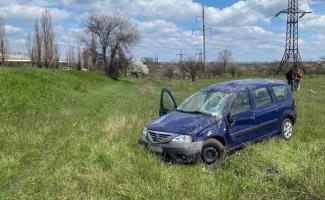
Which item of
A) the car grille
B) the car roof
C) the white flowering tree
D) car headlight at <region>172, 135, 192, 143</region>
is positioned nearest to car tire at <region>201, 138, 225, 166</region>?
car headlight at <region>172, 135, 192, 143</region>

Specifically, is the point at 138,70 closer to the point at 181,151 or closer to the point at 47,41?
the point at 47,41

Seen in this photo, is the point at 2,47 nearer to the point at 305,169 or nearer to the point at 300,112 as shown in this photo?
the point at 300,112

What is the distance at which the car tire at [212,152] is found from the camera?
9234 millimetres

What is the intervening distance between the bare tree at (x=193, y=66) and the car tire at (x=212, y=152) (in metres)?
63.9

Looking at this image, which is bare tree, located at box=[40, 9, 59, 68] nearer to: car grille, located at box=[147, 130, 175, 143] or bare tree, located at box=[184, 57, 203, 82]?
bare tree, located at box=[184, 57, 203, 82]

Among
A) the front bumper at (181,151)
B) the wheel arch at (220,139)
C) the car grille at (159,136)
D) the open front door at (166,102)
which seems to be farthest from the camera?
the open front door at (166,102)

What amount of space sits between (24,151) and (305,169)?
6341 mm

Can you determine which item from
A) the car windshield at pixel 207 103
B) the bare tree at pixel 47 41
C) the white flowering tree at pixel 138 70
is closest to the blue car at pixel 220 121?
the car windshield at pixel 207 103

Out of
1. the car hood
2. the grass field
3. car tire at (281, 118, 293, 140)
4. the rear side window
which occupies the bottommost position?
the grass field

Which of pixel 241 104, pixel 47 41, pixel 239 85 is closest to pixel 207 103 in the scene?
pixel 241 104

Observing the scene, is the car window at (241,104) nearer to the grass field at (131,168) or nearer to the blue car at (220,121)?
the blue car at (220,121)

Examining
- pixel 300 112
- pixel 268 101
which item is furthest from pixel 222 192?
pixel 300 112

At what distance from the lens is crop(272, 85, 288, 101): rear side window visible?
1175 cm

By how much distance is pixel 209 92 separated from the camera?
11047 mm
